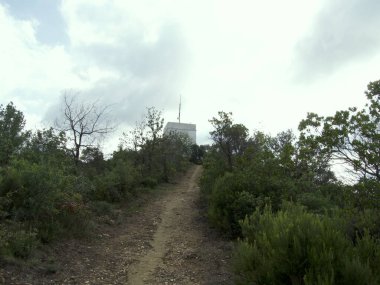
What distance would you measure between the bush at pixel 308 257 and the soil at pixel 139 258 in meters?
2.00

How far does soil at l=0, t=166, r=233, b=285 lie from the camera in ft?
22.6

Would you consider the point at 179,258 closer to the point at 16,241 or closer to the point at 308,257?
the point at 16,241

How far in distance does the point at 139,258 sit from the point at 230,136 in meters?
10.6

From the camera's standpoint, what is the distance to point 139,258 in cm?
848

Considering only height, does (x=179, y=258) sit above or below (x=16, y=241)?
below

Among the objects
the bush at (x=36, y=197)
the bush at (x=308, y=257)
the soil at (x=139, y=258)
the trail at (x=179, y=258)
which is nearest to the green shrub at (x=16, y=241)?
the soil at (x=139, y=258)

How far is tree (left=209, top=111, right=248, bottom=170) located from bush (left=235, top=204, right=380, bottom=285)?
42.2 ft

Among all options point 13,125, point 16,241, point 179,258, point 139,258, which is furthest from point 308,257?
point 13,125

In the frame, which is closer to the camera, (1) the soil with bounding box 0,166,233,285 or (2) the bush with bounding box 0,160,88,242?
(1) the soil with bounding box 0,166,233,285

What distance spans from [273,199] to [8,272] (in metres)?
6.52

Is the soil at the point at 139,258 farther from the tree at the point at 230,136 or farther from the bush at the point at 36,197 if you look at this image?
the tree at the point at 230,136

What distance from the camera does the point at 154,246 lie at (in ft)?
31.6

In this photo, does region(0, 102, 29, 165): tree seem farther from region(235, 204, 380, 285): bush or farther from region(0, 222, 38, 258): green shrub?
region(235, 204, 380, 285): bush

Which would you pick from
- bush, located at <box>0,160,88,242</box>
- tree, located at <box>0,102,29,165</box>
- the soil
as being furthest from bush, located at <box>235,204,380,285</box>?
tree, located at <box>0,102,29,165</box>
